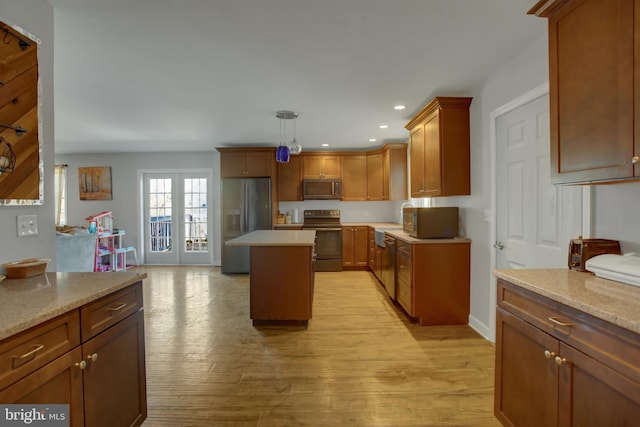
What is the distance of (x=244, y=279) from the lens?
16.8 ft

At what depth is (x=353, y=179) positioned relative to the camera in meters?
5.87

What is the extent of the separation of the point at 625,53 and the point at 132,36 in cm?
268

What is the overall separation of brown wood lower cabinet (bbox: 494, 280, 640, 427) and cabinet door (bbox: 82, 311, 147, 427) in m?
1.88

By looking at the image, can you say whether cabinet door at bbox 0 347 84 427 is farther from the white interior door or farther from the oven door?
the oven door

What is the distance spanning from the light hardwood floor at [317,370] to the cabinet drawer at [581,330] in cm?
84

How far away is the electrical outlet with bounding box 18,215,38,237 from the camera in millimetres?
1486

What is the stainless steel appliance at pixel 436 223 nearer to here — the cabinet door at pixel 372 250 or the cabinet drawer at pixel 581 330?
the cabinet drawer at pixel 581 330

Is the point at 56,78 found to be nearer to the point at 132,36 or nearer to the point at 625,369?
the point at 132,36

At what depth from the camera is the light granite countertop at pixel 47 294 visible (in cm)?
95

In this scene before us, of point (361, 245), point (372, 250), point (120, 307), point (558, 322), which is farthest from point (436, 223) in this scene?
point (120, 307)

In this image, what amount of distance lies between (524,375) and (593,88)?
136 centimetres

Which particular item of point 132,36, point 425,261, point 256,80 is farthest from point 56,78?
point 425,261

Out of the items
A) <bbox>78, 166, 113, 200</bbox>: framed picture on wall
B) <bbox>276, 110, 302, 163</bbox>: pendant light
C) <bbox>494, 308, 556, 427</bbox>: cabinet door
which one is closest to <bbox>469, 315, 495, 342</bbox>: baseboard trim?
<bbox>494, 308, 556, 427</bbox>: cabinet door

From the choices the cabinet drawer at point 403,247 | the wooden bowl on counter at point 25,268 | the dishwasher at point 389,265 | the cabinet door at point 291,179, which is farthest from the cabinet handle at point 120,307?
the cabinet door at point 291,179
